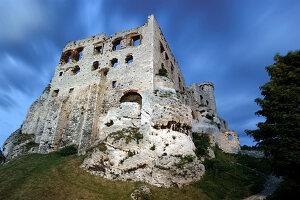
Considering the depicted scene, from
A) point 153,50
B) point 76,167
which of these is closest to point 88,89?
point 153,50

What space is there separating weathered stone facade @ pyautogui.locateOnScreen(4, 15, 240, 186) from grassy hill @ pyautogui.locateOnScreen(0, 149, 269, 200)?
0.74 meters

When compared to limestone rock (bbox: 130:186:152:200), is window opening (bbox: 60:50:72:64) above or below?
above

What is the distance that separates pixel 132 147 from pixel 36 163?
7535 mm

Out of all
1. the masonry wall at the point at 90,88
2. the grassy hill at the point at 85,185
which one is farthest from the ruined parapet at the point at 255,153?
the masonry wall at the point at 90,88

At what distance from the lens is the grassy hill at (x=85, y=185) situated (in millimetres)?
8891

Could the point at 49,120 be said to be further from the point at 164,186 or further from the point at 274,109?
the point at 274,109

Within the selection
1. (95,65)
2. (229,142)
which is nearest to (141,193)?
(95,65)

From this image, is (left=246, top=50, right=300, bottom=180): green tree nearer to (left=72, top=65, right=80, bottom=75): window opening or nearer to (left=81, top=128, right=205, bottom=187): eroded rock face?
(left=81, top=128, right=205, bottom=187): eroded rock face

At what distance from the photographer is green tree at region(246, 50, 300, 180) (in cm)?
800

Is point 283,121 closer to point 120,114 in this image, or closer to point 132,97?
point 120,114

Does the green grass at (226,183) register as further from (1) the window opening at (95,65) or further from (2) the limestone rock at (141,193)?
(1) the window opening at (95,65)

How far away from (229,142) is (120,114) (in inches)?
711

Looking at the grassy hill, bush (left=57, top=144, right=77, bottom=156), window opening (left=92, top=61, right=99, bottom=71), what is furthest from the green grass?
window opening (left=92, top=61, right=99, bottom=71)

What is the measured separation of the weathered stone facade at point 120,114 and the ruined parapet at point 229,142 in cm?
136
